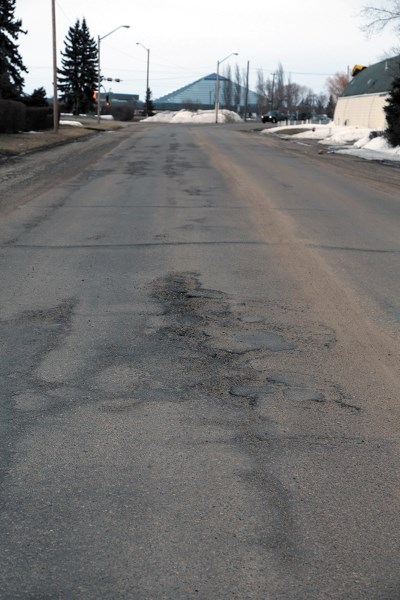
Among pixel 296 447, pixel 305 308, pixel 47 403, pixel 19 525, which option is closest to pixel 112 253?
pixel 305 308

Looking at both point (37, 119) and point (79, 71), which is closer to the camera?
point (37, 119)

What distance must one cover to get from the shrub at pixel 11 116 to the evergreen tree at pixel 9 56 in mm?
10825

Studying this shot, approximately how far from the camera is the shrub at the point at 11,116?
3484 cm

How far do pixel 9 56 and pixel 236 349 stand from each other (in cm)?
5415

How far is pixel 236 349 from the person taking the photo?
5.89 meters

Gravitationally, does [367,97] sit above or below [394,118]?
above

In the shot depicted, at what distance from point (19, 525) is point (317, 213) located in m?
10.9

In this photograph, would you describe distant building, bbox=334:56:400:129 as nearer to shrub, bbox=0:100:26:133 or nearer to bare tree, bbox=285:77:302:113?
shrub, bbox=0:100:26:133

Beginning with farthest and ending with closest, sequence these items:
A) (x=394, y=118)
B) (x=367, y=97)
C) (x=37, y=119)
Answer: (x=367, y=97)
(x=37, y=119)
(x=394, y=118)

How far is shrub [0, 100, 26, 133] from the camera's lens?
34.8 metres

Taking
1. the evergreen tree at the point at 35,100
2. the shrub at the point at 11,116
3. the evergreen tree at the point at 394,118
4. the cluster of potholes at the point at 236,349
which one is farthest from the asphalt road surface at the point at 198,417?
the evergreen tree at the point at 35,100

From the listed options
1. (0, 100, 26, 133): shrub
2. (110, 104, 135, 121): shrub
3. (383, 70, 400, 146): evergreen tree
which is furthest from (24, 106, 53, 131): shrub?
(110, 104, 135, 121): shrub

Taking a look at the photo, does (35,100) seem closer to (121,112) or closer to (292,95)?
(121,112)

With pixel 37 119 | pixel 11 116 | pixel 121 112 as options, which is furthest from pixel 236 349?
pixel 121 112
